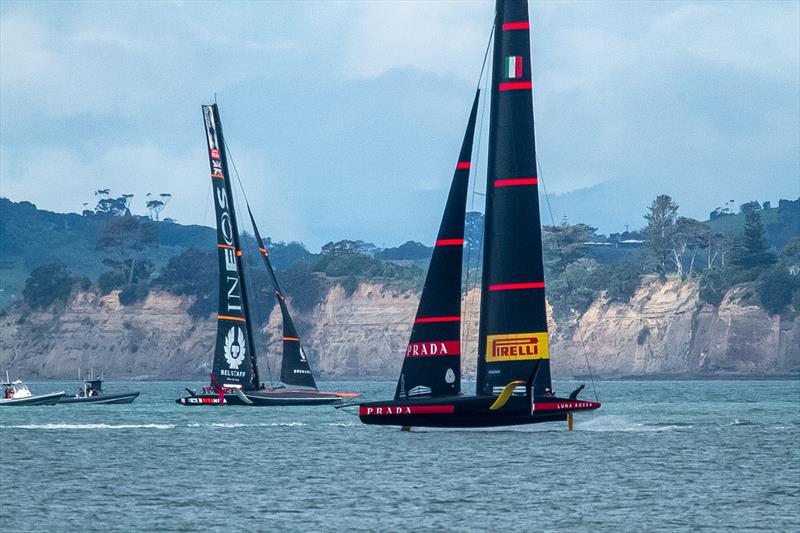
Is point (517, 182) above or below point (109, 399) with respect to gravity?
above

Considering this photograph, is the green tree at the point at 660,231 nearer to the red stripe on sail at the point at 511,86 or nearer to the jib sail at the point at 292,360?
the jib sail at the point at 292,360

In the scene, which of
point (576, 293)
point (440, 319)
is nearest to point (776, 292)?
point (576, 293)

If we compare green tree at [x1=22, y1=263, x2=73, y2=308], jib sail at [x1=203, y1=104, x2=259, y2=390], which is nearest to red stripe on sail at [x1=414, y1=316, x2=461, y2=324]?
jib sail at [x1=203, y1=104, x2=259, y2=390]

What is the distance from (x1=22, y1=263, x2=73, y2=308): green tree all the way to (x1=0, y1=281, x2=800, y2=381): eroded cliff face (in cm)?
144

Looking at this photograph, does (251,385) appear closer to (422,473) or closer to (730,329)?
(422,473)

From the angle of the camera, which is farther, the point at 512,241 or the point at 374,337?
the point at 374,337

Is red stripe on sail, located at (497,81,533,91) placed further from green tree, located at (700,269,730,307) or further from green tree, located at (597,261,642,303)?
green tree, located at (597,261,642,303)

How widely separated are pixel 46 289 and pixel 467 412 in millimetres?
145591

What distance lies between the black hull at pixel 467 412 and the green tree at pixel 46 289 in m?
140

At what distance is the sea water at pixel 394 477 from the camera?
30.3m

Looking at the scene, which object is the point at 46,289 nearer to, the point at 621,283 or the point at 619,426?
the point at 621,283

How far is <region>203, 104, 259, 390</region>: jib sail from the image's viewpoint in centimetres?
6850

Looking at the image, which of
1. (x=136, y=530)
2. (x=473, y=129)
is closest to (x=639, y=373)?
(x=473, y=129)

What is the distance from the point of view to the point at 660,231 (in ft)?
589
